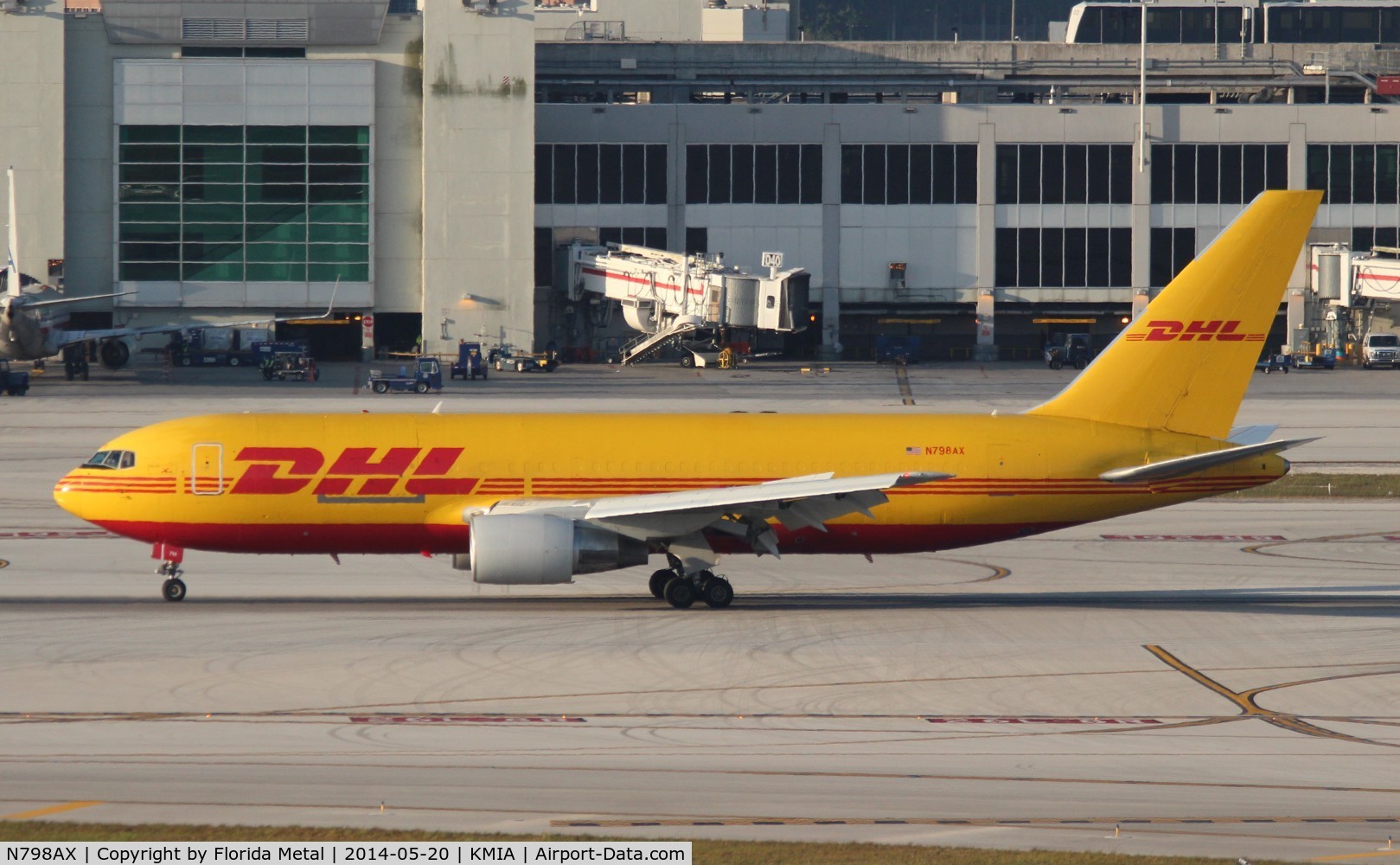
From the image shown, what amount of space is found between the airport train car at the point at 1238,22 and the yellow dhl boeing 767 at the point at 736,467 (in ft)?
320

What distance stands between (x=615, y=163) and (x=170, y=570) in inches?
3159

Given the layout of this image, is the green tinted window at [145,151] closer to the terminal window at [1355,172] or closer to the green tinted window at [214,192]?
the green tinted window at [214,192]

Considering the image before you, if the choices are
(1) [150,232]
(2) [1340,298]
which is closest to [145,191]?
(1) [150,232]

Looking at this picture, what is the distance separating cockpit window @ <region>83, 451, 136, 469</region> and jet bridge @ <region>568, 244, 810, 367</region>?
69210mm

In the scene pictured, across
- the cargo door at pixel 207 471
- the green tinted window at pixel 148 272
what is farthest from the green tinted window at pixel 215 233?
the cargo door at pixel 207 471

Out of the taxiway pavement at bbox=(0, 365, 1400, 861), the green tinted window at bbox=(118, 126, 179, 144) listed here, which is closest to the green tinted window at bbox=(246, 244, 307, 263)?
the green tinted window at bbox=(118, 126, 179, 144)

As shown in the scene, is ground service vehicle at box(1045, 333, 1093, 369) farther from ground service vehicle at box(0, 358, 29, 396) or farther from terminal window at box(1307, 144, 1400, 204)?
ground service vehicle at box(0, 358, 29, 396)

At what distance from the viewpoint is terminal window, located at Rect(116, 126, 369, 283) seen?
102375mm

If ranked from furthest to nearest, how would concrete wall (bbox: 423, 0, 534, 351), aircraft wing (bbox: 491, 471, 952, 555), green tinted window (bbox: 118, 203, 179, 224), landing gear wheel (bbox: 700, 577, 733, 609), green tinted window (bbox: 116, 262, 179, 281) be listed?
1. green tinted window (bbox: 116, 262, 179, 281)
2. concrete wall (bbox: 423, 0, 534, 351)
3. green tinted window (bbox: 118, 203, 179, 224)
4. landing gear wheel (bbox: 700, 577, 733, 609)
5. aircraft wing (bbox: 491, 471, 952, 555)

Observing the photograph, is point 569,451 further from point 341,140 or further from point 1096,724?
point 341,140

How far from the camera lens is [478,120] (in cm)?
10375

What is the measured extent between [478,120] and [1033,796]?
89137mm

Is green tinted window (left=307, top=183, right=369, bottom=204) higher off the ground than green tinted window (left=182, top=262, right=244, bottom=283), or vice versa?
green tinted window (left=307, top=183, right=369, bottom=204)

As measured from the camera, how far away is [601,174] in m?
113
